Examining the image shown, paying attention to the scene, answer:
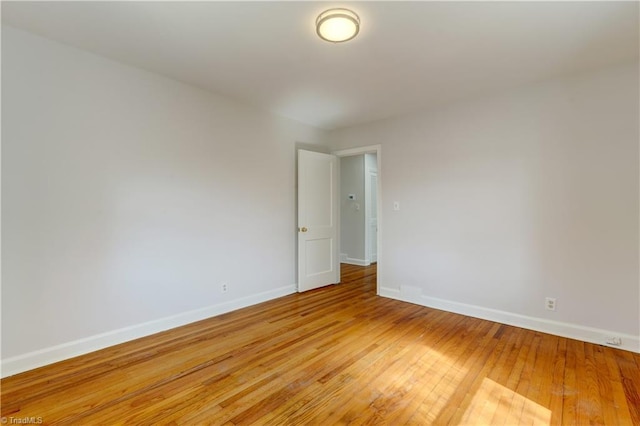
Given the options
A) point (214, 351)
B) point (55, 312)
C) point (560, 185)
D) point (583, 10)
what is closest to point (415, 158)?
point (560, 185)

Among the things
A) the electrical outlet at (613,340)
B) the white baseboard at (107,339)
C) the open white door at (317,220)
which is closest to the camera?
the white baseboard at (107,339)

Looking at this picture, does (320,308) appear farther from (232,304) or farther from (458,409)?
(458,409)

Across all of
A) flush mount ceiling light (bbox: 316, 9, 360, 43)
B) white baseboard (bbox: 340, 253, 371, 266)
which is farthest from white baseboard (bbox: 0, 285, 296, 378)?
white baseboard (bbox: 340, 253, 371, 266)

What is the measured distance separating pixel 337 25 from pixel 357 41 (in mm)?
308

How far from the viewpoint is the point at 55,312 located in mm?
2330

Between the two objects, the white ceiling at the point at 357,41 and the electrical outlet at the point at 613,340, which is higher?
the white ceiling at the point at 357,41

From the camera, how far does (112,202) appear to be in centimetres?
261

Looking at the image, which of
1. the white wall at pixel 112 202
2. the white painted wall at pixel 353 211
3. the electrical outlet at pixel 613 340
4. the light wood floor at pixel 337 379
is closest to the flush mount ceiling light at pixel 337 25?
the white wall at pixel 112 202

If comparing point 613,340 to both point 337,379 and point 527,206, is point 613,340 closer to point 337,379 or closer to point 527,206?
point 527,206

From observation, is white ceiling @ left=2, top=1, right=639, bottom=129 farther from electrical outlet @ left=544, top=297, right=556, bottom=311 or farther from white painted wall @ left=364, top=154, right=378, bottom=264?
white painted wall @ left=364, top=154, right=378, bottom=264

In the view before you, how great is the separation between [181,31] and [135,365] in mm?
2583

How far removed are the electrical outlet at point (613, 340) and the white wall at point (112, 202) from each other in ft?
11.8

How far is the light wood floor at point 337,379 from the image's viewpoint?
174 centimetres

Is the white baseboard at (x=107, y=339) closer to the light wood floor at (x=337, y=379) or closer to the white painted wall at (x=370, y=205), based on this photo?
the light wood floor at (x=337, y=379)
